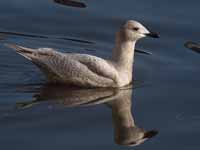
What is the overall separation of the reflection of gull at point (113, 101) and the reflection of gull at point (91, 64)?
128 mm

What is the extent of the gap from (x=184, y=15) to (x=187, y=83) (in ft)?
8.75

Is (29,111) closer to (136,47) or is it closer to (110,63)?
(110,63)

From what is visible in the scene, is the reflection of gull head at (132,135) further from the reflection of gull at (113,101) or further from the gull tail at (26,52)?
the gull tail at (26,52)

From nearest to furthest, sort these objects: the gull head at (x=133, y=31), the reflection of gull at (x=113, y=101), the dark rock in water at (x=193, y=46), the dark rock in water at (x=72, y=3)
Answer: the reflection of gull at (x=113, y=101)
the gull head at (x=133, y=31)
the dark rock in water at (x=193, y=46)
the dark rock in water at (x=72, y=3)

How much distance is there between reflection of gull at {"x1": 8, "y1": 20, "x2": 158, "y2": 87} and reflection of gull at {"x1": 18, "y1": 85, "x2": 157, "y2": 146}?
5.0 inches

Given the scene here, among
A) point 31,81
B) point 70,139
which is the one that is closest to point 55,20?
point 31,81

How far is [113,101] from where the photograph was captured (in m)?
11.3

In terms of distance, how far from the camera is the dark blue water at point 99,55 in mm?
→ 10039

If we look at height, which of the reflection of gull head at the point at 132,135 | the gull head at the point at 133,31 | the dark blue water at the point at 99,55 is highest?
the gull head at the point at 133,31

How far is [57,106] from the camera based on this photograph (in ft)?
35.8

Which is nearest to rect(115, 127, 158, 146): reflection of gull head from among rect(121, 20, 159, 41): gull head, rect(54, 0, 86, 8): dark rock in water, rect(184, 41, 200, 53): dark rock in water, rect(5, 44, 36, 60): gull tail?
rect(121, 20, 159, 41): gull head

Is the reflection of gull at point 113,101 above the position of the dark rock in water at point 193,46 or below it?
below

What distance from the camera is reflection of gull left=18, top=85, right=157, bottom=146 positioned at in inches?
401

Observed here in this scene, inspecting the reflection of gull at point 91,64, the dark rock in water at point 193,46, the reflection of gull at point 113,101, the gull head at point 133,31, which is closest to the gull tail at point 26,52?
the reflection of gull at point 91,64
